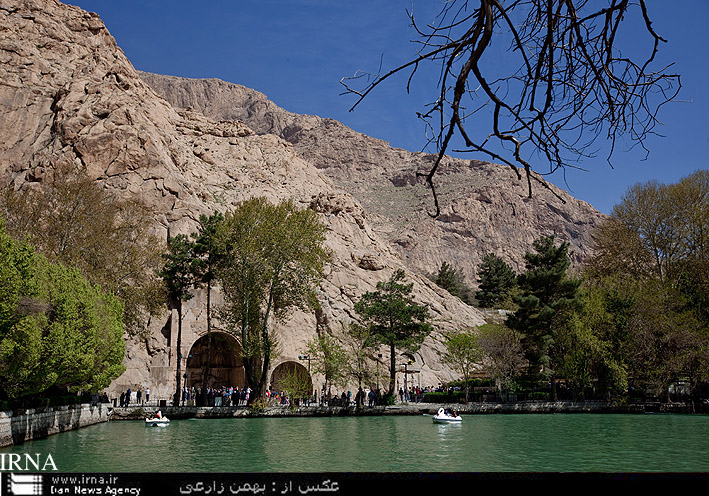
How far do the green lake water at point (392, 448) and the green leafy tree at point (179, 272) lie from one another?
13.9 m

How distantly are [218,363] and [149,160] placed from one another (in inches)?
748

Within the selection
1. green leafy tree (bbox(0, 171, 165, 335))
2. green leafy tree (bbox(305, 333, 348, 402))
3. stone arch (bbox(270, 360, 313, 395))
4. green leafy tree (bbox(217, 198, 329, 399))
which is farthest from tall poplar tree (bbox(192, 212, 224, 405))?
green leafy tree (bbox(305, 333, 348, 402))

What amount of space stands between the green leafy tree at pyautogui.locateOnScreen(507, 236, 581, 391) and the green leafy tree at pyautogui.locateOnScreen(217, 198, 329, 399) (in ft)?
45.4

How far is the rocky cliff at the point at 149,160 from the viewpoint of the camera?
43906 millimetres

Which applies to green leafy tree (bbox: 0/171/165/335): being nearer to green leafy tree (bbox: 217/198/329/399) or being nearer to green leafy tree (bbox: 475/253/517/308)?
green leafy tree (bbox: 217/198/329/399)

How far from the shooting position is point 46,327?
18.4 meters

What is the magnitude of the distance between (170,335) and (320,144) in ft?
387

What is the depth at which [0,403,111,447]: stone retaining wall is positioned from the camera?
16.1 metres

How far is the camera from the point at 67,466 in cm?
1246

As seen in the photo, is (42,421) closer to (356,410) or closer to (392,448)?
(392,448)

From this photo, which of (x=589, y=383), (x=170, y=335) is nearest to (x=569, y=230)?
(x=589, y=383)
